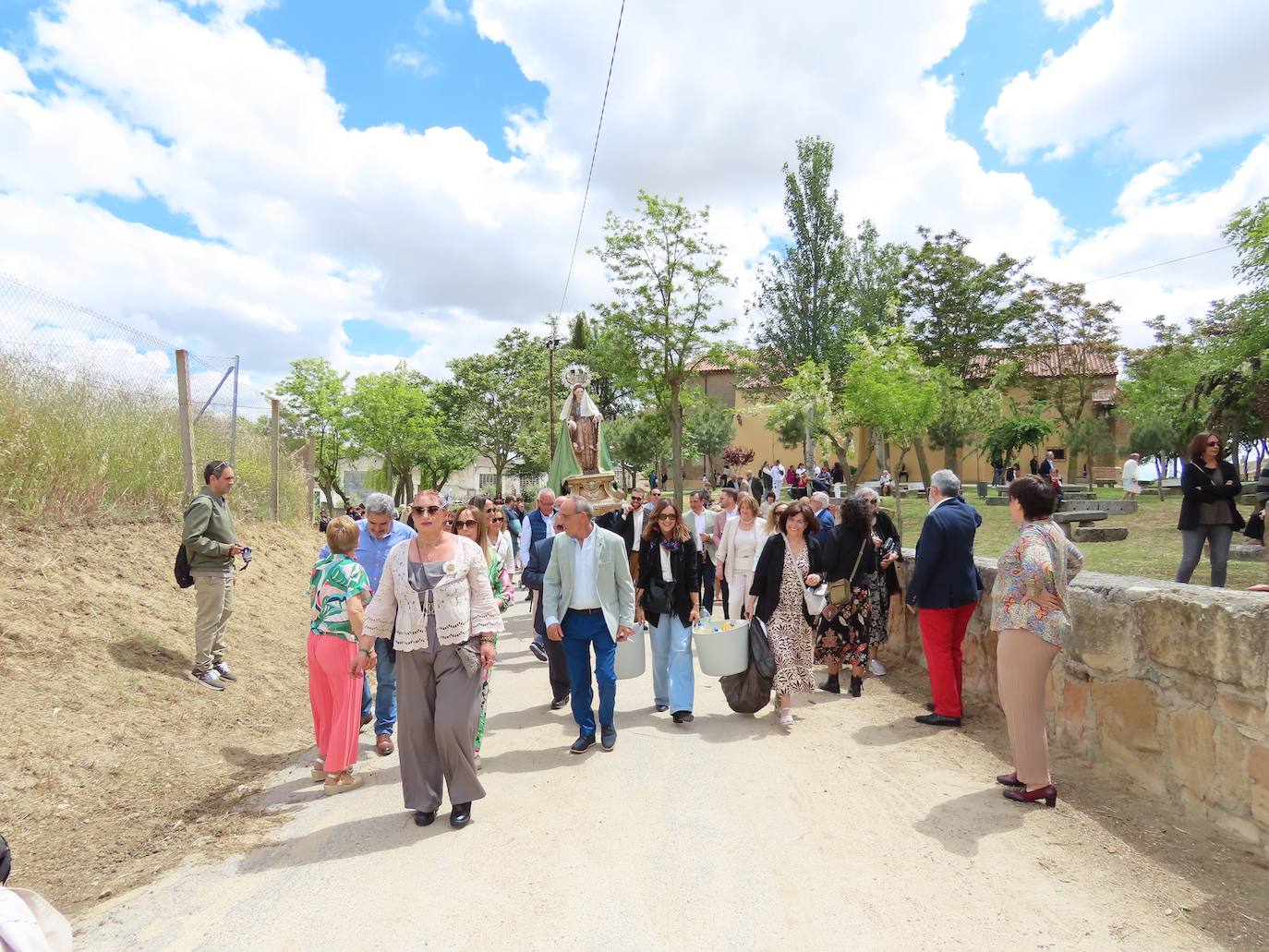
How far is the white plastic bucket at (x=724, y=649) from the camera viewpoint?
5.48 meters

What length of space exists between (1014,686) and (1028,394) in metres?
45.6

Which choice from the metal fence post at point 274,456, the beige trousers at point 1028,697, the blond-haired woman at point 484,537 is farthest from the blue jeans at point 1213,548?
the metal fence post at point 274,456

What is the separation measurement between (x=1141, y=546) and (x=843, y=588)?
7.57m

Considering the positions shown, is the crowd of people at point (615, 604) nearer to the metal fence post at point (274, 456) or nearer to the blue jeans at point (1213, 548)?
the blue jeans at point (1213, 548)

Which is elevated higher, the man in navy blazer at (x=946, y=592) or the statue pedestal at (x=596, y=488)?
the statue pedestal at (x=596, y=488)

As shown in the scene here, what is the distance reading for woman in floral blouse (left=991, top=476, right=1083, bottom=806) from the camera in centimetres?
384

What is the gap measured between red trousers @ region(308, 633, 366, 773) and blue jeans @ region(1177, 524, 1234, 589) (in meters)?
7.29

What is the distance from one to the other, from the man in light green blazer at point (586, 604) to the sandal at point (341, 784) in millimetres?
1419

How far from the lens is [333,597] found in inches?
174

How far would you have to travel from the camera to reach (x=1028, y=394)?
43625 millimetres

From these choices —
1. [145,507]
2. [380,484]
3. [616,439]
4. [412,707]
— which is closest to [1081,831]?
[412,707]

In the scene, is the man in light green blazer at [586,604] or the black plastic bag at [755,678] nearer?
the man in light green blazer at [586,604]

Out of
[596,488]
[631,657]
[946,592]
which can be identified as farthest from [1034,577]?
[596,488]

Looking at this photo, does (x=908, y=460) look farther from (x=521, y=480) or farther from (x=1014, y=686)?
(x=1014, y=686)
